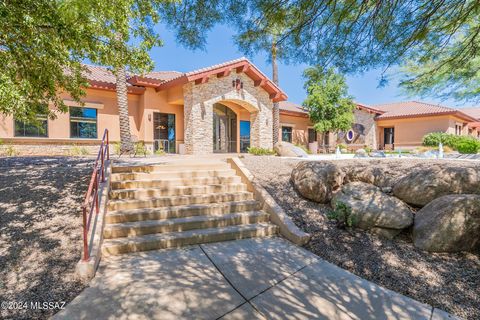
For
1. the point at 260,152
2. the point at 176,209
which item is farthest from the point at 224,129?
the point at 176,209

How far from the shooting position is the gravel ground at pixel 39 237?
2975 mm

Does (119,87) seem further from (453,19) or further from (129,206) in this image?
(453,19)

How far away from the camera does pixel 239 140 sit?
17625mm

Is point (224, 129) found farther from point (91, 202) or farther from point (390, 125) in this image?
point (390, 125)

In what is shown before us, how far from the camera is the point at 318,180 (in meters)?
5.88

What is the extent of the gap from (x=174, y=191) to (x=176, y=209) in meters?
0.73

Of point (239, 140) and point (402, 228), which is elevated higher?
point (239, 140)

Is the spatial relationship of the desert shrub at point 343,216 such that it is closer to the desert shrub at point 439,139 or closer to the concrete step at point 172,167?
the concrete step at point 172,167

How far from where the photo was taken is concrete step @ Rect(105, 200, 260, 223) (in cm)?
470

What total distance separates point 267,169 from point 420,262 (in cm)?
449

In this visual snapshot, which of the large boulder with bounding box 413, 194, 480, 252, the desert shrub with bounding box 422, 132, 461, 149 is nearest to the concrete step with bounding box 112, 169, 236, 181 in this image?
the large boulder with bounding box 413, 194, 480, 252

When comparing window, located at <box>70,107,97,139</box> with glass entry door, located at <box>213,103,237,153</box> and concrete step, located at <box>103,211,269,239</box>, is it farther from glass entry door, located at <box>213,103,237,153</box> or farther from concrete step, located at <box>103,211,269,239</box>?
concrete step, located at <box>103,211,269,239</box>

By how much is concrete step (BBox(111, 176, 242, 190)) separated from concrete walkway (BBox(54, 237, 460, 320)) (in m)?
2.03

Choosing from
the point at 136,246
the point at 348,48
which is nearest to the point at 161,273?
the point at 136,246
